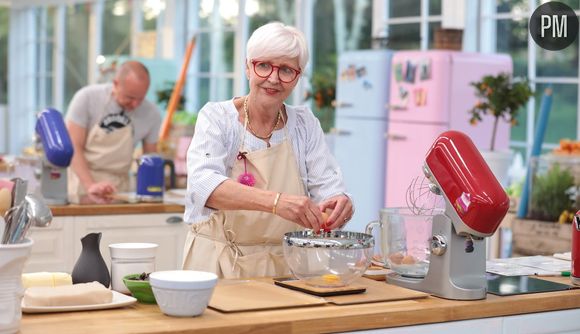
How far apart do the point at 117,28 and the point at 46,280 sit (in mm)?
10457

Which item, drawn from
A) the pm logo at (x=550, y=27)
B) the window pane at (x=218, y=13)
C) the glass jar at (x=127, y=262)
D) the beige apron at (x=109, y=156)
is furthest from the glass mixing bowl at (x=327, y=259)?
the window pane at (x=218, y=13)

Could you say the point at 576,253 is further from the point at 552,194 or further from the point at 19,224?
the point at 552,194

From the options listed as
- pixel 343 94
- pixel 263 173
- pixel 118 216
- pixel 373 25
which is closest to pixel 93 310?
pixel 263 173

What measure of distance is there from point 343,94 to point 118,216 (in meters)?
3.32

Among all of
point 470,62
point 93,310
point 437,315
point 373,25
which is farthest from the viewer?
point 373,25

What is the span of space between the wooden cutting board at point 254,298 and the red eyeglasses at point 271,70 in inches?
27.1

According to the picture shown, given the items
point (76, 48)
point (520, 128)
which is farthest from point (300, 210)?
point (76, 48)

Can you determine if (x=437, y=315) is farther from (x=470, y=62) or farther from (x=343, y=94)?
(x=343, y=94)

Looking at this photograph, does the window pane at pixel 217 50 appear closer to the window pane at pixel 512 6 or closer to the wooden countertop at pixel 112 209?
the window pane at pixel 512 6

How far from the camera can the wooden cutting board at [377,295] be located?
2.81 meters

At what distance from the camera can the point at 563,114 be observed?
7.48 m

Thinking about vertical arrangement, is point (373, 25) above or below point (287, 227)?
above

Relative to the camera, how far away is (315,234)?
313 centimetres

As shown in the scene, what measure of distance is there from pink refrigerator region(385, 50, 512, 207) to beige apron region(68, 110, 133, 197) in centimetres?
207
